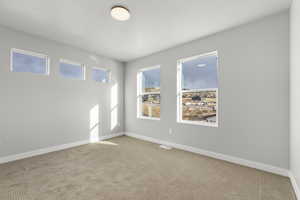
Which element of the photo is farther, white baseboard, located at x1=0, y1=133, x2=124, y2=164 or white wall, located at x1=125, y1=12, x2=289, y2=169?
white baseboard, located at x1=0, y1=133, x2=124, y2=164

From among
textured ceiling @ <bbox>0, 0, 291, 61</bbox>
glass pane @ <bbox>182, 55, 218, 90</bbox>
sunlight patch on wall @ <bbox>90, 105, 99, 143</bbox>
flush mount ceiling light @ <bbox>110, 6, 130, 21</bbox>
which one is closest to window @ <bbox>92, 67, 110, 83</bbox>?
sunlight patch on wall @ <bbox>90, 105, 99, 143</bbox>

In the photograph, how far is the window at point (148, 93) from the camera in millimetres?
4134

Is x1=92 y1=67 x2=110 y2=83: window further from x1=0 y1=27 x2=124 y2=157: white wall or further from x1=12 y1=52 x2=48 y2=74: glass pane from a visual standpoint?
x1=12 y1=52 x2=48 y2=74: glass pane

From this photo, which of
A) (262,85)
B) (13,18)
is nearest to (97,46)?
(13,18)

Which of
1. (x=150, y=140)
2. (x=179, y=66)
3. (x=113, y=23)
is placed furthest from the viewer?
(x=150, y=140)

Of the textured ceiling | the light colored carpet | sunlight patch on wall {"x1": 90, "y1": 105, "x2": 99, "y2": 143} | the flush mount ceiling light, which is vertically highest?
the textured ceiling

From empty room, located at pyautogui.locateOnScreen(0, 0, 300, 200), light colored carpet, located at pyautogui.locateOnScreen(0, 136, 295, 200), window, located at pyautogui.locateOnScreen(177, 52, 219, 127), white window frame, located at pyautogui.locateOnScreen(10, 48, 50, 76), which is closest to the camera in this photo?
light colored carpet, located at pyautogui.locateOnScreen(0, 136, 295, 200)

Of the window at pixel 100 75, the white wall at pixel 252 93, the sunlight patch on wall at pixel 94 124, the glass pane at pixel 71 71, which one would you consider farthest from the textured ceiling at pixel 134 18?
the sunlight patch on wall at pixel 94 124

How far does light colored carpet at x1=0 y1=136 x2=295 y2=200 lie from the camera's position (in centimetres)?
169

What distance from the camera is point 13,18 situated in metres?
2.36

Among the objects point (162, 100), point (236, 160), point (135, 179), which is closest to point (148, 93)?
point (162, 100)

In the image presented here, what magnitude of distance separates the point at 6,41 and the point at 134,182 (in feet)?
12.4

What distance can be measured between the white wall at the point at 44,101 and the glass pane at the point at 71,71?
149 mm

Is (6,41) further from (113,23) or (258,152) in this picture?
(258,152)
